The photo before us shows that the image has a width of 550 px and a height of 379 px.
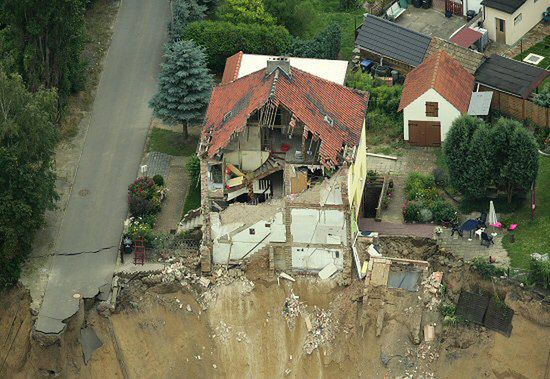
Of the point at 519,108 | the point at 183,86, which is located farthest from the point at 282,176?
the point at 519,108

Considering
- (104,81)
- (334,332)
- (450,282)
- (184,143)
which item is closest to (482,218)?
(450,282)

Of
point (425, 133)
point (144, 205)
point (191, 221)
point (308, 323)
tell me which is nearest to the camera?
point (308, 323)

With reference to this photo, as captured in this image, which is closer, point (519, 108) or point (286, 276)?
point (286, 276)

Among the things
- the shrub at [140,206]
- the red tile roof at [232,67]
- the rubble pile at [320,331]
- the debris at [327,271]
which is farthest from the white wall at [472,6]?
the rubble pile at [320,331]

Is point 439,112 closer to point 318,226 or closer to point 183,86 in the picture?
point 318,226

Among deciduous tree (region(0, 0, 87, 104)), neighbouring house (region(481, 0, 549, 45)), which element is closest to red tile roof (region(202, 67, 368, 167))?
deciduous tree (region(0, 0, 87, 104))

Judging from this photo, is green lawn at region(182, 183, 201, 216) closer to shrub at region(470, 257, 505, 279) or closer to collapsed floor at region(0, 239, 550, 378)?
collapsed floor at region(0, 239, 550, 378)

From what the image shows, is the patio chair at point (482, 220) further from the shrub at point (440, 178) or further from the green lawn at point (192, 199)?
the green lawn at point (192, 199)
